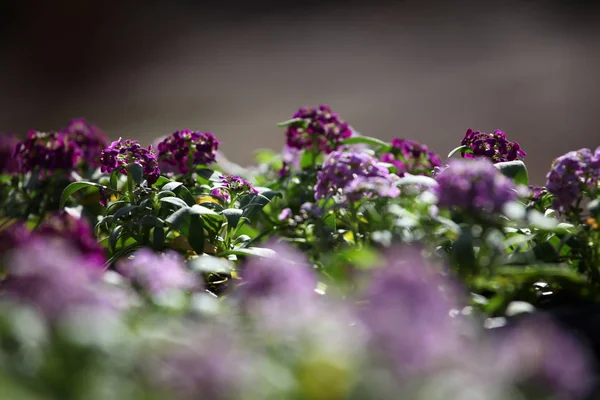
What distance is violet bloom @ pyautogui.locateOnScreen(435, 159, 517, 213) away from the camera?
144cm

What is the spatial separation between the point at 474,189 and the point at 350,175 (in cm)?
40

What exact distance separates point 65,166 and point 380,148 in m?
1.27

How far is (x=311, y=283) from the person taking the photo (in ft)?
3.94

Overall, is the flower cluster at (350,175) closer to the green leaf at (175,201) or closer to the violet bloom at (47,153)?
the green leaf at (175,201)

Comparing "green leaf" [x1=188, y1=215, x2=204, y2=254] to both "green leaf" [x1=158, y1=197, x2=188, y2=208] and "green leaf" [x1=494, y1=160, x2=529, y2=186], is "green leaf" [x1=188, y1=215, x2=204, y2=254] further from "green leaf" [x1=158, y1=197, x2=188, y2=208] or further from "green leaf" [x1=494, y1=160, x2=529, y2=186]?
"green leaf" [x1=494, y1=160, x2=529, y2=186]

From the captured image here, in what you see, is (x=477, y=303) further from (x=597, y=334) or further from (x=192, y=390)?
(x=192, y=390)

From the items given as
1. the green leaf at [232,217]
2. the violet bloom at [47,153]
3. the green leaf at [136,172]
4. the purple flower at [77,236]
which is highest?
the purple flower at [77,236]

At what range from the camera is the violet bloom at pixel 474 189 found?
1.44 meters

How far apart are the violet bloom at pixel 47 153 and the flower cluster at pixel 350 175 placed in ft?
4.31

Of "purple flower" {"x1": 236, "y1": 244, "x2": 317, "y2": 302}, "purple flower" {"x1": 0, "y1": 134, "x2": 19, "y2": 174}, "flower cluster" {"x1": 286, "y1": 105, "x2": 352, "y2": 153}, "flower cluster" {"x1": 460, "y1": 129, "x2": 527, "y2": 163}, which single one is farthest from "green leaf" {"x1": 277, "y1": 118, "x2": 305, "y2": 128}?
"purple flower" {"x1": 236, "y1": 244, "x2": 317, "y2": 302}

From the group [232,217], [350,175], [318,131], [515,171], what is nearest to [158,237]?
[232,217]

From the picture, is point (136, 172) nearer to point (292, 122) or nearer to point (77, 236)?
point (77, 236)

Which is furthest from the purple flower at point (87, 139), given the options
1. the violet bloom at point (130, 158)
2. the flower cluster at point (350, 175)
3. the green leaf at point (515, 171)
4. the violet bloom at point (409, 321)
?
the violet bloom at point (409, 321)

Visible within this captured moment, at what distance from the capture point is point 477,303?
1624mm
